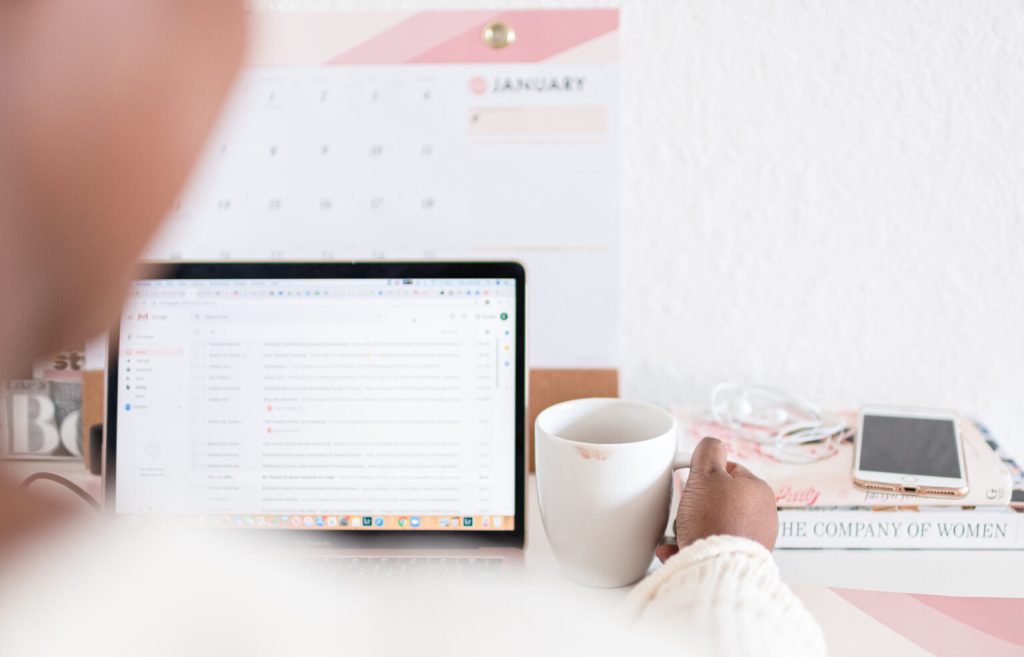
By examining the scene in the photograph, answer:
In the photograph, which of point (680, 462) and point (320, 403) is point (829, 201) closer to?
point (680, 462)

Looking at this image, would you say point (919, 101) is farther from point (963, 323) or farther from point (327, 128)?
point (327, 128)

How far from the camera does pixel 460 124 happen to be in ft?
2.23

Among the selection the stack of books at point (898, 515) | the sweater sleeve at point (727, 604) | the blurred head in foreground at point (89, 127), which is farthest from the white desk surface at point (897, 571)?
the blurred head in foreground at point (89, 127)

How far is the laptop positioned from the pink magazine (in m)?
0.19

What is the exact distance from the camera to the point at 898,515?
547 mm

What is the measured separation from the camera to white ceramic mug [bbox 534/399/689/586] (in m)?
0.49

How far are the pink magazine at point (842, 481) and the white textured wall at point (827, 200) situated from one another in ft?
0.38

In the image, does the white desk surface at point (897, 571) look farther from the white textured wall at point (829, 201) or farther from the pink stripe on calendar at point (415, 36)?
the pink stripe on calendar at point (415, 36)

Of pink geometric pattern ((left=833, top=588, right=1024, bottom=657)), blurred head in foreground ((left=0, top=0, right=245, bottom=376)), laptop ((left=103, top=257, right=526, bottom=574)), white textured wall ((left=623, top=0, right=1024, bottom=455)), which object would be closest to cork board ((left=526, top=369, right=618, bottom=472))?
white textured wall ((left=623, top=0, right=1024, bottom=455))

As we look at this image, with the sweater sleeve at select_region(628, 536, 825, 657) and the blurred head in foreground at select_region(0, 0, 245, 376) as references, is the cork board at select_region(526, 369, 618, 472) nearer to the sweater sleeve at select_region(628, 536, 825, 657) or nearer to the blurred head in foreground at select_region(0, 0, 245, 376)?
the sweater sleeve at select_region(628, 536, 825, 657)

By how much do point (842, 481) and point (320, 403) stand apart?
0.41 meters

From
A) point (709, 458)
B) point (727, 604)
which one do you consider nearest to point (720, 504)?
point (709, 458)

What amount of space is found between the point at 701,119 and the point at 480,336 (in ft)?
0.99

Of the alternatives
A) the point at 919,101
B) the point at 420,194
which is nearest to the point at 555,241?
the point at 420,194
